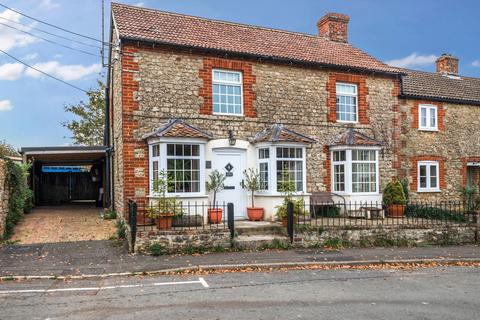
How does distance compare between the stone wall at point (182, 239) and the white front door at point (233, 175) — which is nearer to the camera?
the stone wall at point (182, 239)

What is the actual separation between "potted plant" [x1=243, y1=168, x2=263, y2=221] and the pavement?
268cm

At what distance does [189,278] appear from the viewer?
28.9ft

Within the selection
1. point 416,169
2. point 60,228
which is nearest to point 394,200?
point 416,169

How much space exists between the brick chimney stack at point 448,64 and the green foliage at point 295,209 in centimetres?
1555

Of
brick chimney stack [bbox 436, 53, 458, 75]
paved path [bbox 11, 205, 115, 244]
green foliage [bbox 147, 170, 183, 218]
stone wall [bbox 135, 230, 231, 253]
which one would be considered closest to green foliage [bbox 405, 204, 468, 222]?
stone wall [bbox 135, 230, 231, 253]

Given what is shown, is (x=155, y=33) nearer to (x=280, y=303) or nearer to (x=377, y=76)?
(x=377, y=76)

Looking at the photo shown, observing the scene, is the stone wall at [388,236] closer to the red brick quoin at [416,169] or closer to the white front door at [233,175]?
the white front door at [233,175]

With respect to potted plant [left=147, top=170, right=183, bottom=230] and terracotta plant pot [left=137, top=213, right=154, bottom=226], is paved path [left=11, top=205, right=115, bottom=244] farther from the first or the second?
potted plant [left=147, top=170, right=183, bottom=230]

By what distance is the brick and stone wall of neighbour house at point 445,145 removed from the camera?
19.6 m

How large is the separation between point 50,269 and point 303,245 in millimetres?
6543

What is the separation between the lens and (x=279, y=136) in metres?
14.4

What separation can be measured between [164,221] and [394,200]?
904 centimetres

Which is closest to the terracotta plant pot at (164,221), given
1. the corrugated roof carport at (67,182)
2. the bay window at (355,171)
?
the bay window at (355,171)

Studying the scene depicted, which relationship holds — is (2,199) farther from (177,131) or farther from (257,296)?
(257,296)
